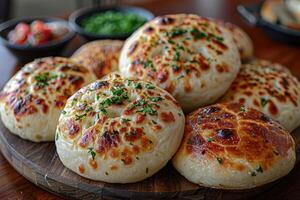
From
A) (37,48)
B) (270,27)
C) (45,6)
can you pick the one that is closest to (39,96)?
(37,48)

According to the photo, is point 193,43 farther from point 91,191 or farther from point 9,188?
point 9,188

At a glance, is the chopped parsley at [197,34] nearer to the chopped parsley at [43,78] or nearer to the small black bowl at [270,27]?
the chopped parsley at [43,78]

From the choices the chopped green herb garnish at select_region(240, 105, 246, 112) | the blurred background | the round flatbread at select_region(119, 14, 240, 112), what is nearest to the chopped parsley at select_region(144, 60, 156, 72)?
the round flatbread at select_region(119, 14, 240, 112)

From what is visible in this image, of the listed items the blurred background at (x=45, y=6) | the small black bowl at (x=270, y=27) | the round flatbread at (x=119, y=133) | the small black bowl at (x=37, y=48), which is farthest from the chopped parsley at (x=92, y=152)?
the blurred background at (x=45, y=6)

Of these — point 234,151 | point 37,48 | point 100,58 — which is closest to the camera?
point 234,151

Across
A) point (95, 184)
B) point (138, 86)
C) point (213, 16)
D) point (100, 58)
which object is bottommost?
point (213, 16)

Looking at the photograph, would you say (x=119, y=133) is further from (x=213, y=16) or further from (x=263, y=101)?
(x=213, y=16)
